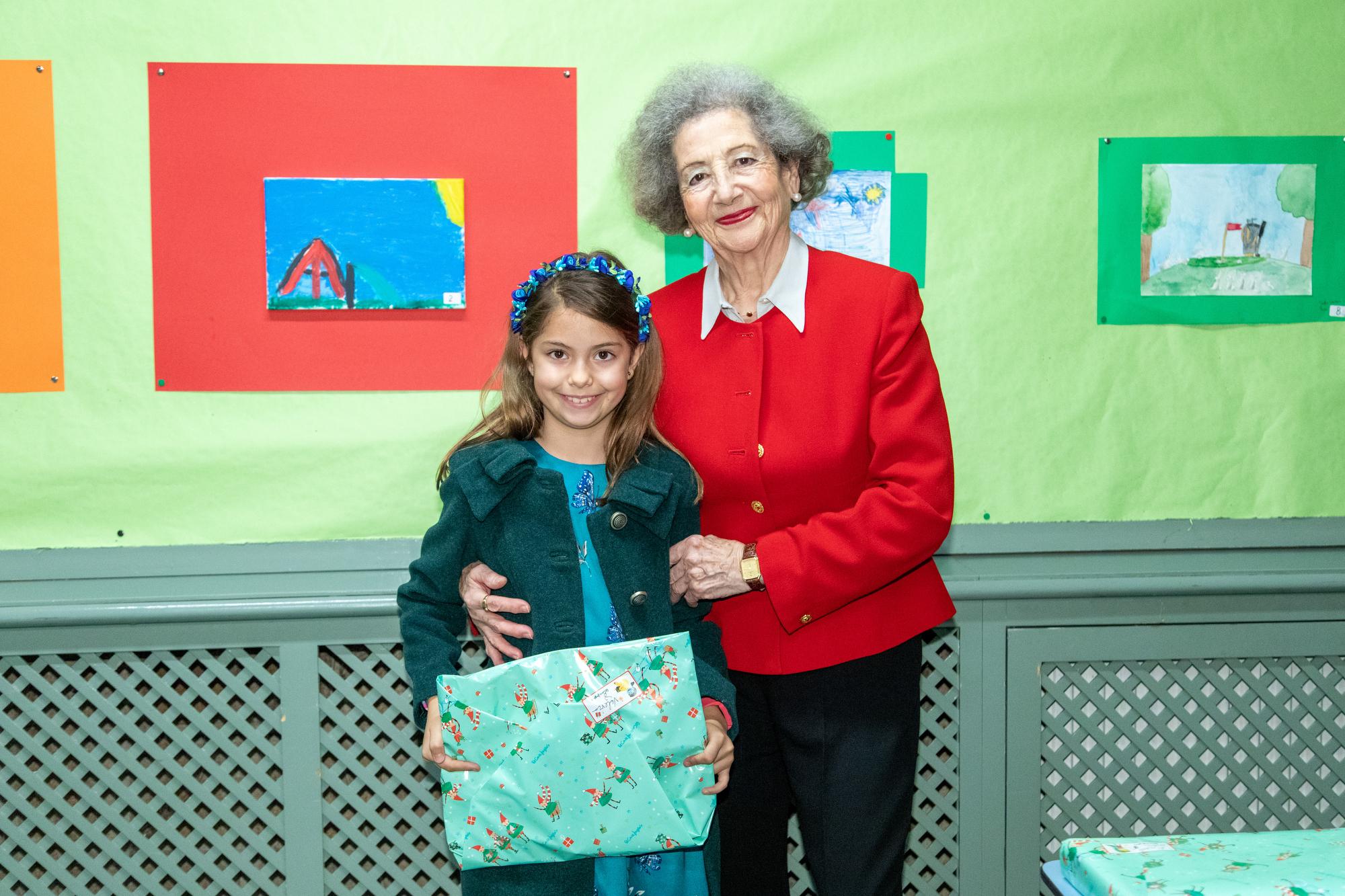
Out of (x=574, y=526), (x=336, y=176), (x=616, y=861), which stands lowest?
(x=616, y=861)

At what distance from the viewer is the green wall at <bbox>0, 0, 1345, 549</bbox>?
7.23 ft

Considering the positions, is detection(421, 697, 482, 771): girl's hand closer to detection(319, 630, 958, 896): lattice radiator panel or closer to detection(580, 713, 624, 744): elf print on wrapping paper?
detection(580, 713, 624, 744): elf print on wrapping paper

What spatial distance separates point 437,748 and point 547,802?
170mm

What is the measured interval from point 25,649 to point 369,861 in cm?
90

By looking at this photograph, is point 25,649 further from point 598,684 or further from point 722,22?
point 722,22

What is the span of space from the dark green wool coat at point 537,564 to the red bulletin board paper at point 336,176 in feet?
2.73

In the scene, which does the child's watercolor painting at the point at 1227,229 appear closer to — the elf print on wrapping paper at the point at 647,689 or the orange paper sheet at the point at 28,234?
the elf print on wrapping paper at the point at 647,689

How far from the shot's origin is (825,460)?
1.58 m

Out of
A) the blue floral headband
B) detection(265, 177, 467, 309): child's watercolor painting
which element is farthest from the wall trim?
the blue floral headband

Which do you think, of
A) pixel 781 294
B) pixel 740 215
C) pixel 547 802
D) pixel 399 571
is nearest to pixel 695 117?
pixel 740 215

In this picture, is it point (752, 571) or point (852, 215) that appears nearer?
point (752, 571)

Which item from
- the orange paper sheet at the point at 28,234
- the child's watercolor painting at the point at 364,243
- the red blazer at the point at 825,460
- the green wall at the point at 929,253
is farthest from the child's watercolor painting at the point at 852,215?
the orange paper sheet at the point at 28,234

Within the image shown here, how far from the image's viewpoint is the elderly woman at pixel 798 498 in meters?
1.54

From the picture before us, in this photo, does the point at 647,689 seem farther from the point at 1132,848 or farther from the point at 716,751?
the point at 1132,848
